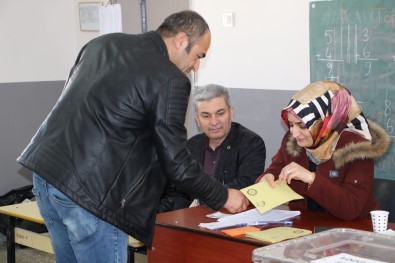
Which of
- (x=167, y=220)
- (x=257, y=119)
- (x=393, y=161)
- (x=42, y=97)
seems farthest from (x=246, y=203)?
(x=42, y=97)

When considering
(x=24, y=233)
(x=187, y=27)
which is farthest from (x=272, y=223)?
(x=24, y=233)

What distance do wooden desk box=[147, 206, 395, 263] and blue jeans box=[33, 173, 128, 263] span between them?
1.26 feet

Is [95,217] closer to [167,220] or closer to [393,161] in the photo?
[167,220]

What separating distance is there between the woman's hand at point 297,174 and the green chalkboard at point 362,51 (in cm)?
145

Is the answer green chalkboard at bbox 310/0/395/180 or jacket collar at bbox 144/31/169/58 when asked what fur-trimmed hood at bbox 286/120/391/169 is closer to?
jacket collar at bbox 144/31/169/58

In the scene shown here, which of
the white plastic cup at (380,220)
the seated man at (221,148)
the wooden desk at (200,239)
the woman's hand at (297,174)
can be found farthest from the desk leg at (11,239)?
the white plastic cup at (380,220)

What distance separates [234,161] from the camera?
156 inches

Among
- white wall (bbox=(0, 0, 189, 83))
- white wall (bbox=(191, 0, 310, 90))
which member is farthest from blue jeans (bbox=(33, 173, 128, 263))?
white wall (bbox=(0, 0, 189, 83))

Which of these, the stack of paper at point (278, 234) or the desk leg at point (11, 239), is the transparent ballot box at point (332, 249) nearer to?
the stack of paper at point (278, 234)

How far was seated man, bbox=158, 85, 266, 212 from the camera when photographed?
393 centimetres

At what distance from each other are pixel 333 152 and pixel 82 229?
121cm

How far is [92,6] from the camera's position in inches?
257

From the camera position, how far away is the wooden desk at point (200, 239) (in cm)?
283

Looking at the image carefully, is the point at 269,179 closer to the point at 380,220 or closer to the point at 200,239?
the point at 200,239
